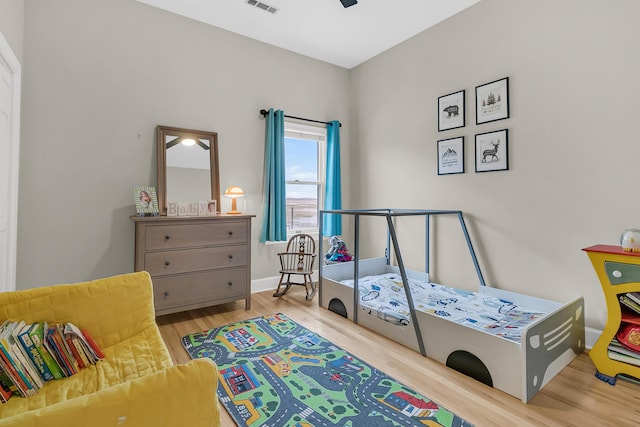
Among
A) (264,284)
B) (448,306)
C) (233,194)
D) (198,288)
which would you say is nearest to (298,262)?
(264,284)

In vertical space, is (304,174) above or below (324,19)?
below

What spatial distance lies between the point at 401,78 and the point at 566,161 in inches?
76.9

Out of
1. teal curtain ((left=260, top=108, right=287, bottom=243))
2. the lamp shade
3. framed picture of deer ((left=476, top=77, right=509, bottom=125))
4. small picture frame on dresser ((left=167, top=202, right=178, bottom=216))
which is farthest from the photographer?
teal curtain ((left=260, top=108, right=287, bottom=243))

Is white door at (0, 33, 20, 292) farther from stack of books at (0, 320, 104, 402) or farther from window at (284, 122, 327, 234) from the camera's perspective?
window at (284, 122, 327, 234)

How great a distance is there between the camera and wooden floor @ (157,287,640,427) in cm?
157

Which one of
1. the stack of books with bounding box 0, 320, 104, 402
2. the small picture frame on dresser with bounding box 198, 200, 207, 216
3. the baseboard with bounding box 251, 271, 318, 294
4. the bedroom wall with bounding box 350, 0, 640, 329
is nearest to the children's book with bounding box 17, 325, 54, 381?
the stack of books with bounding box 0, 320, 104, 402

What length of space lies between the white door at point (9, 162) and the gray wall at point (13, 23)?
0.11 meters

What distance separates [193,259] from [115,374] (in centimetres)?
149

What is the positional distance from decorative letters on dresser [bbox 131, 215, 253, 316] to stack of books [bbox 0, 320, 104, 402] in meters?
1.18

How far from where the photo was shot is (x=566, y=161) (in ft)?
7.89

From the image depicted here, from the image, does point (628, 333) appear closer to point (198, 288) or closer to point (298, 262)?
point (298, 262)

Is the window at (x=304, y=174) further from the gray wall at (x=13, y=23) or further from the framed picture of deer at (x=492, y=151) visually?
the gray wall at (x=13, y=23)

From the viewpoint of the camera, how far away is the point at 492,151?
9.32 feet

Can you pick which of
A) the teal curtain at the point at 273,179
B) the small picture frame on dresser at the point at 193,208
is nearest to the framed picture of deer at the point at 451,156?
the teal curtain at the point at 273,179
